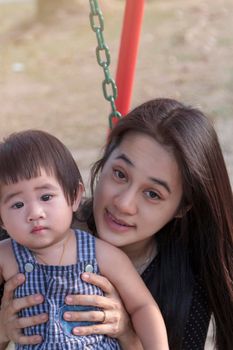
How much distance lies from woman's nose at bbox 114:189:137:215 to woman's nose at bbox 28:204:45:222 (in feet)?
0.73

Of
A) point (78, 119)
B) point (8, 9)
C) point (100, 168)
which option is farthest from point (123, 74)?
point (8, 9)

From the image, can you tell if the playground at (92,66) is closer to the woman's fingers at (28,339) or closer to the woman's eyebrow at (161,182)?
the woman's eyebrow at (161,182)

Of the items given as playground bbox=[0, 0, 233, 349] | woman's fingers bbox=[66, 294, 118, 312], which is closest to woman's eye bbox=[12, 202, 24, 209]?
woman's fingers bbox=[66, 294, 118, 312]

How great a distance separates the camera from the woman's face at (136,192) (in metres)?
1.71

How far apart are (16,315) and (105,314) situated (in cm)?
21

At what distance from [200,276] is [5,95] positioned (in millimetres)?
4333

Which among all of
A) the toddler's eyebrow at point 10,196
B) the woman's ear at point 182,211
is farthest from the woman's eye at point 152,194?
the toddler's eyebrow at point 10,196

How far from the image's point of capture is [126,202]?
1.68 metres

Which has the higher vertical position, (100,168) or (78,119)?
(100,168)

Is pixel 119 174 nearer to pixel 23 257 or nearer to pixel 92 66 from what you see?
pixel 23 257

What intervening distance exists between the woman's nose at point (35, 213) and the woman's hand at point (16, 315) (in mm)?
179

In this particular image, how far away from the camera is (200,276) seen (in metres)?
1.97

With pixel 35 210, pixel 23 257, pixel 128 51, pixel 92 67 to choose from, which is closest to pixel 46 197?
pixel 35 210

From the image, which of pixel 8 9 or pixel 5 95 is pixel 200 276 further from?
pixel 8 9
